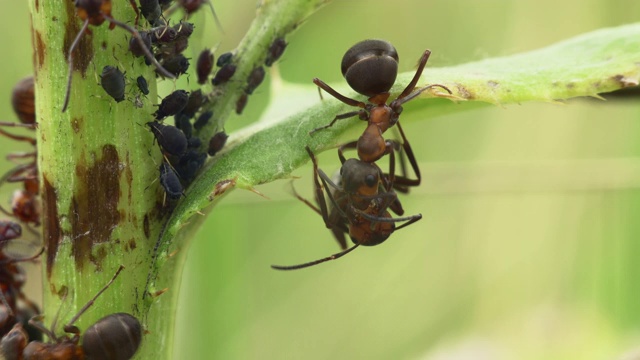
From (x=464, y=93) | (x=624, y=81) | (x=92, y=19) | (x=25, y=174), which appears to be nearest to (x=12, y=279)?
(x=25, y=174)

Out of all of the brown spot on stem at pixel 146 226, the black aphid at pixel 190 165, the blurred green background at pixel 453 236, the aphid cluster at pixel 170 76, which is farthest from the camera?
the blurred green background at pixel 453 236

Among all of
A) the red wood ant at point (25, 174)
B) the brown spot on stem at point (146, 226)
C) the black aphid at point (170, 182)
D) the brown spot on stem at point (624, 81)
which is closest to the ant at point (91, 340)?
the brown spot on stem at point (146, 226)

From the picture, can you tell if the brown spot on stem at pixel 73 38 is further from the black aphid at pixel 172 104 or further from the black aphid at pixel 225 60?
the black aphid at pixel 225 60

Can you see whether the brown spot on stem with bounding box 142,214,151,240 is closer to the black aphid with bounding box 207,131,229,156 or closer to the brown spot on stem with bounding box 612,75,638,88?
the black aphid with bounding box 207,131,229,156

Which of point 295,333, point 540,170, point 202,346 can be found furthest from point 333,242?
point 540,170

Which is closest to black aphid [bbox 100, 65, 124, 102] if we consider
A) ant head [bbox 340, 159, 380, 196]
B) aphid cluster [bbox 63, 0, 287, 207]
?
aphid cluster [bbox 63, 0, 287, 207]
